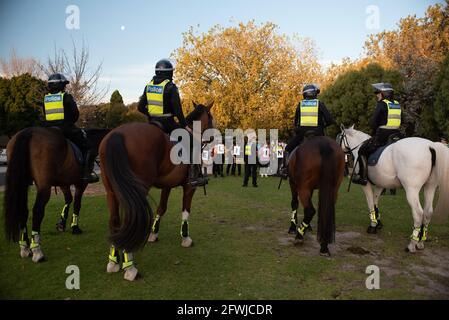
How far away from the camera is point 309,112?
23.0 ft

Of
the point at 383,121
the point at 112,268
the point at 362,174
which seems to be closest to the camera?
the point at 112,268

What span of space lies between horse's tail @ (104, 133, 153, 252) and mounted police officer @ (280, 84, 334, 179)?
3.66 m

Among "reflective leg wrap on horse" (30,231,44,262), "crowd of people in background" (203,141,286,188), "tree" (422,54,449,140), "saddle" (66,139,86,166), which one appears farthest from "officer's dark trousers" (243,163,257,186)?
"reflective leg wrap on horse" (30,231,44,262)

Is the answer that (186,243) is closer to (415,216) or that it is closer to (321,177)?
(321,177)

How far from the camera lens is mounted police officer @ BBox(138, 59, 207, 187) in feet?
19.7

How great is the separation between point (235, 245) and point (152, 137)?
2.87 metres

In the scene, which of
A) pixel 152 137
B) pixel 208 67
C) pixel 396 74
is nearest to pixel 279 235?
pixel 152 137

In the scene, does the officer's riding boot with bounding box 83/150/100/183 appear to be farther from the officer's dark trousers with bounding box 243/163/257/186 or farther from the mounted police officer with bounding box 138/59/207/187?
the officer's dark trousers with bounding box 243/163/257/186

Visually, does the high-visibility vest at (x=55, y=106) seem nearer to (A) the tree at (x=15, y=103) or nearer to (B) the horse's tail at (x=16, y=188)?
(B) the horse's tail at (x=16, y=188)

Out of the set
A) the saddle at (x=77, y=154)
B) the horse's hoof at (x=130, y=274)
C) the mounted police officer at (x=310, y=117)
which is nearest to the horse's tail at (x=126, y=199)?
the horse's hoof at (x=130, y=274)

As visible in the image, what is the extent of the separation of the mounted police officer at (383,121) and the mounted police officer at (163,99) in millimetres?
4258

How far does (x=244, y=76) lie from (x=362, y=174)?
22.8m

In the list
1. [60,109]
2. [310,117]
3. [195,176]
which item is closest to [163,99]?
[195,176]

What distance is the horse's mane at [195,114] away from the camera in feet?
22.8
